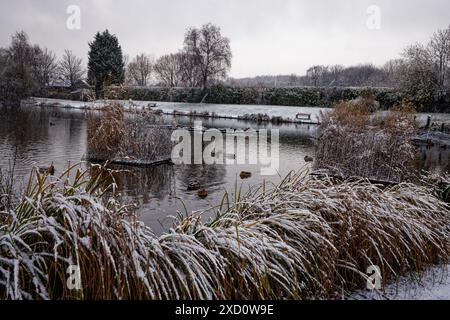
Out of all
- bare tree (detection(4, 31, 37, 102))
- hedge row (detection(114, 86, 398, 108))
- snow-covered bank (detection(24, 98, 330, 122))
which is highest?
bare tree (detection(4, 31, 37, 102))

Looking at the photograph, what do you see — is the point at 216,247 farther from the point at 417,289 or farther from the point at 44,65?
the point at 44,65

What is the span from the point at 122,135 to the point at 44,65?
44.6 meters

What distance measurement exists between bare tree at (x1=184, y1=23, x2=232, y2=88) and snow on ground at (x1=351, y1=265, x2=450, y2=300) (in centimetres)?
3924

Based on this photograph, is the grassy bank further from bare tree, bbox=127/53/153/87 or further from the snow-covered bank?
bare tree, bbox=127/53/153/87

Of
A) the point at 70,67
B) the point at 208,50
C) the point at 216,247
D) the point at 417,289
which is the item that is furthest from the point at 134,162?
the point at 70,67

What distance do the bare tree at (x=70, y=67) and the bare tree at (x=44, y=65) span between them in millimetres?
986

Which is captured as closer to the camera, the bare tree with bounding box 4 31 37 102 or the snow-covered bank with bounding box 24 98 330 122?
the snow-covered bank with bounding box 24 98 330 122

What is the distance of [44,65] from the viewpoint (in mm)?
49062

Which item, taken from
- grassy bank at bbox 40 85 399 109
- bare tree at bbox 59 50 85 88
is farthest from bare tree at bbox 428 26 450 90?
bare tree at bbox 59 50 85 88

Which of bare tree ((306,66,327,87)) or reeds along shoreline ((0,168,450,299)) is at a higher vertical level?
bare tree ((306,66,327,87))

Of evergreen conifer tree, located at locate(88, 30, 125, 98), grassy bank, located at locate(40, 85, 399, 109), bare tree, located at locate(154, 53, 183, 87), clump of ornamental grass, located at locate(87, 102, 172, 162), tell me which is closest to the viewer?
clump of ornamental grass, located at locate(87, 102, 172, 162)

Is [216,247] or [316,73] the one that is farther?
[316,73]

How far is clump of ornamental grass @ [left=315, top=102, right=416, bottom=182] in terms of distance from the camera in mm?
9055

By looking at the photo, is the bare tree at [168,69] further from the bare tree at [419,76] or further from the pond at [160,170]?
the pond at [160,170]
